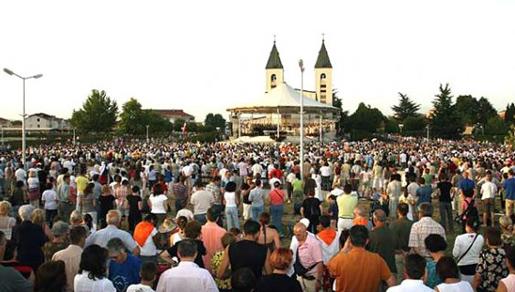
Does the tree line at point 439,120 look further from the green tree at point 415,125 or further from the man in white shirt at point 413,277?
the man in white shirt at point 413,277

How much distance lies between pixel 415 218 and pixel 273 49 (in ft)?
301

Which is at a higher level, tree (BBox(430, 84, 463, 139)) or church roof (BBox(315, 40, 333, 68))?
church roof (BBox(315, 40, 333, 68))

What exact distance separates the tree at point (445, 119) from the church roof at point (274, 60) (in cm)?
3141

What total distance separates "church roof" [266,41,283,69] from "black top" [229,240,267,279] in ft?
313

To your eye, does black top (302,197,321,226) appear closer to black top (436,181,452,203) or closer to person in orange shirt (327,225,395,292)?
black top (436,181,452,203)

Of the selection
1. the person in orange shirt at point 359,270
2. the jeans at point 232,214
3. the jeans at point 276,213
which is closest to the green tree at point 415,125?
the jeans at point 276,213

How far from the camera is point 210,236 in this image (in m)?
6.95

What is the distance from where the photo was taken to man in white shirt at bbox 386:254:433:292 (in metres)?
4.42

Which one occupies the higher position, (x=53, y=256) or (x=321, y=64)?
(x=321, y=64)

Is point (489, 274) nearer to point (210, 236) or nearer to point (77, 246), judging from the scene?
point (210, 236)

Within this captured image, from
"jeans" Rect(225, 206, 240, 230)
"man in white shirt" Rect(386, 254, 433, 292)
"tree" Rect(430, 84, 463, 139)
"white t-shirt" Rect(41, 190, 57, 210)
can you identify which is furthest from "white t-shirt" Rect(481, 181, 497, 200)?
"tree" Rect(430, 84, 463, 139)

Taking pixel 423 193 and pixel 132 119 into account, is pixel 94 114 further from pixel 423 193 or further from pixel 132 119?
pixel 423 193

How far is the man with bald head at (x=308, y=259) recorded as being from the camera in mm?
6176

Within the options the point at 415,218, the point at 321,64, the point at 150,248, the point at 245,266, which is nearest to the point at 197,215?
the point at 150,248
